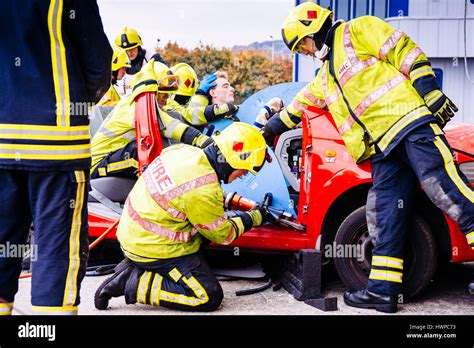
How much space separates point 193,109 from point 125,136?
0.84m

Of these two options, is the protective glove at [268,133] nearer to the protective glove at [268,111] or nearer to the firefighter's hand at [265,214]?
the protective glove at [268,111]

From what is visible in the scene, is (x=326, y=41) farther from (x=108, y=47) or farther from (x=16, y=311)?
(x=16, y=311)

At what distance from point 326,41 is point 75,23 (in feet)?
6.81

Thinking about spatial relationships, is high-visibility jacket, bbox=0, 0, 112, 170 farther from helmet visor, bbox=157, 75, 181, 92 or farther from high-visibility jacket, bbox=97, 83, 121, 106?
high-visibility jacket, bbox=97, 83, 121, 106

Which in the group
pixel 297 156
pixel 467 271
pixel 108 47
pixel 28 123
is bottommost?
pixel 467 271

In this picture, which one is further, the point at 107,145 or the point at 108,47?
the point at 107,145

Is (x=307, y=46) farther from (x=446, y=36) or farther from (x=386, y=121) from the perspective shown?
(x=446, y=36)

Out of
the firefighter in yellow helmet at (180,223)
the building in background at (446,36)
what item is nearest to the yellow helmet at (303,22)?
the firefighter in yellow helmet at (180,223)

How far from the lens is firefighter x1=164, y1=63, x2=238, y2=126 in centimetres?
589

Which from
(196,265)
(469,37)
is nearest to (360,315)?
(196,265)
